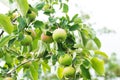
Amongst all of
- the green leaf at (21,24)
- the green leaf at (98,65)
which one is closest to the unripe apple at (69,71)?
the green leaf at (98,65)

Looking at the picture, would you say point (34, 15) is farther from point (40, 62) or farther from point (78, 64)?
point (40, 62)

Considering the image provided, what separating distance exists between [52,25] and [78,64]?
0.56 ft

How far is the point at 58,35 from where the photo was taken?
128 cm

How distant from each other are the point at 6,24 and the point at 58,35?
0.77 feet

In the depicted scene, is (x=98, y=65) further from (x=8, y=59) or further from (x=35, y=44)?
(x=8, y=59)

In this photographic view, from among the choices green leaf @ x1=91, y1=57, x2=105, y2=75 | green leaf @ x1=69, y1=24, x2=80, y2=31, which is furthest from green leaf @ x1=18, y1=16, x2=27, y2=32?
green leaf @ x1=91, y1=57, x2=105, y2=75

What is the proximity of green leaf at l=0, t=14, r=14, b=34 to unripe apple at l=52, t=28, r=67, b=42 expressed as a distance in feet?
0.58

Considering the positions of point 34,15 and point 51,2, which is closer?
point 34,15

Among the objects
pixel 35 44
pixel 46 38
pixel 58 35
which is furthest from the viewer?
pixel 35 44

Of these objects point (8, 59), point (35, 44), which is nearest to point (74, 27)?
point (35, 44)

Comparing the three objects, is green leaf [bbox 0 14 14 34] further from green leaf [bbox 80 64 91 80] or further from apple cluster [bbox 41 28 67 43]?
green leaf [bbox 80 64 91 80]

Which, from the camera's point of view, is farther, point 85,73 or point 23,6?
point 85,73

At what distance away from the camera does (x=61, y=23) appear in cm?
138

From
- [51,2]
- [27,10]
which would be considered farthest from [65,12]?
[27,10]
